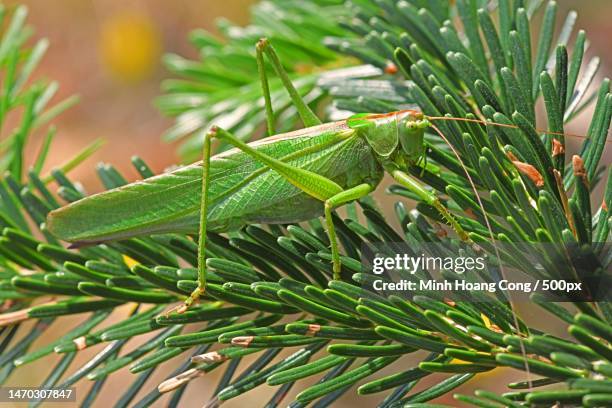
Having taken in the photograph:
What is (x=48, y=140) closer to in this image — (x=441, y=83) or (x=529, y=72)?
(x=441, y=83)

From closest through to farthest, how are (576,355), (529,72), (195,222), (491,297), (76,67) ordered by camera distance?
(576,355), (491,297), (529,72), (195,222), (76,67)

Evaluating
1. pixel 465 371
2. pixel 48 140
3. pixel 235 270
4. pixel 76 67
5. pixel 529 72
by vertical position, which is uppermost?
pixel 76 67

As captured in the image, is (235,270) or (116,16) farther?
(116,16)

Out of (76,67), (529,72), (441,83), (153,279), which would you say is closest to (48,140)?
(153,279)

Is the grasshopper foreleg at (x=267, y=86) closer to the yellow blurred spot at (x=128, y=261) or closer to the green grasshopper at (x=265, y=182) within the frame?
the green grasshopper at (x=265, y=182)

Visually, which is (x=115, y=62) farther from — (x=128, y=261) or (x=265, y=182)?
(x=128, y=261)

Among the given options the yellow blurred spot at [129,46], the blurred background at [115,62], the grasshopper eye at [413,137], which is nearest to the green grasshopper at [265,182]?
the grasshopper eye at [413,137]
